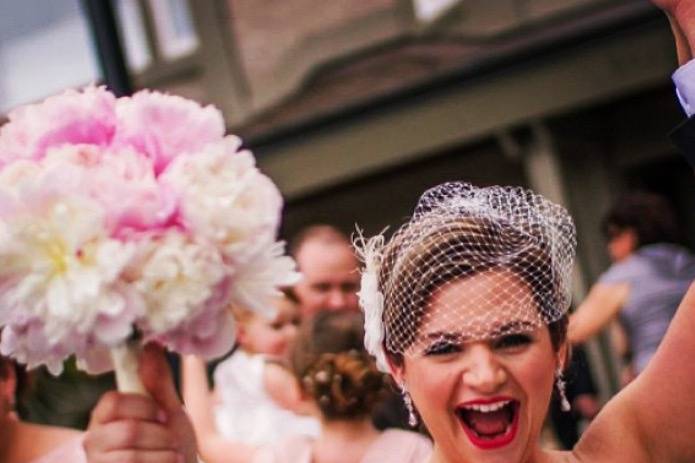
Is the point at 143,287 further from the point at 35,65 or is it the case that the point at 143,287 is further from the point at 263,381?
the point at 35,65

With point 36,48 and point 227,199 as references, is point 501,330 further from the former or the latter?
point 36,48

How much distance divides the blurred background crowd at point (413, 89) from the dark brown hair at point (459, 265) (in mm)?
7089

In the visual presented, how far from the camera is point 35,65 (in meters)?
12.3

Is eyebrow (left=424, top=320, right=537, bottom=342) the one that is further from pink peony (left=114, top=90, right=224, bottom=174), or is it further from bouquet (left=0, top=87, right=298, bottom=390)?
pink peony (left=114, top=90, right=224, bottom=174)

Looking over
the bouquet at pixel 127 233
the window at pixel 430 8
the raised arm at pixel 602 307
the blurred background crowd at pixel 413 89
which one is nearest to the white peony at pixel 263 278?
the bouquet at pixel 127 233

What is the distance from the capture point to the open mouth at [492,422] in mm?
2898

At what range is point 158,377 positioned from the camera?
278 cm

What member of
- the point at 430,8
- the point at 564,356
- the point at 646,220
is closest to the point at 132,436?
the point at 564,356

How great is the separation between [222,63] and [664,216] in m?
7.08

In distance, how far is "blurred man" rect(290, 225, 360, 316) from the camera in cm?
554

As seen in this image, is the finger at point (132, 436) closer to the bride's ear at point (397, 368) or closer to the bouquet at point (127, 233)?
the bouquet at point (127, 233)

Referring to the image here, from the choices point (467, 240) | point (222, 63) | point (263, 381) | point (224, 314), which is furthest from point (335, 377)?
point (222, 63)

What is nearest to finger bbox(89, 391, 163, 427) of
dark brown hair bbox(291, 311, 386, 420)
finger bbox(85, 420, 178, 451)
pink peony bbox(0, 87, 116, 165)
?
finger bbox(85, 420, 178, 451)

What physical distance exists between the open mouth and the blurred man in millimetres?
2544
